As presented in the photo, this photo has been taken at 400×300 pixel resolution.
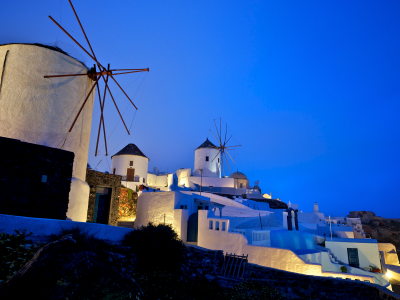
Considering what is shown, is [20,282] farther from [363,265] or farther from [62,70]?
[363,265]

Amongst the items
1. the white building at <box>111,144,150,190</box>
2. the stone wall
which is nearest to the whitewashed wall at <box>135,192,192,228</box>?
the stone wall

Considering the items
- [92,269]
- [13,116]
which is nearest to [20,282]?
[92,269]

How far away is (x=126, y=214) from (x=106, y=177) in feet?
10.4

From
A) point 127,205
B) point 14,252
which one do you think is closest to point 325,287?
point 14,252

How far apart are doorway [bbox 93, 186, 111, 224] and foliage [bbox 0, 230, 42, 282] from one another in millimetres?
8066

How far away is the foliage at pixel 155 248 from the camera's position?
26.8ft

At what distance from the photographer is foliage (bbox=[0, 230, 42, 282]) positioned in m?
5.08

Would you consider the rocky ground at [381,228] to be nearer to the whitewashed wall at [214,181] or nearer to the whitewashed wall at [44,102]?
the whitewashed wall at [214,181]

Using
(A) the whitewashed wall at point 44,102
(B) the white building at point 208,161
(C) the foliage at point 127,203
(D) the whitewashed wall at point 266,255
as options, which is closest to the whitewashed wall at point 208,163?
(B) the white building at point 208,161

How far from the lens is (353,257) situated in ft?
51.3

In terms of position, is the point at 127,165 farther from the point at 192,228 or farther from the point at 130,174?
the point at 192,228

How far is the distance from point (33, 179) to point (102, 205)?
626 centimetres

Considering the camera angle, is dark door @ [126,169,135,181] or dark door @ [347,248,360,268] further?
dark door @ [126,169,135,181]

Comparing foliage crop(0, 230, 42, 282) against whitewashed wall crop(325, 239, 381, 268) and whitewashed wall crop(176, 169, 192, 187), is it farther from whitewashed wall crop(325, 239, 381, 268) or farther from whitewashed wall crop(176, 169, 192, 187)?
whitewashed wall crop(176, 169, 192, 187)
